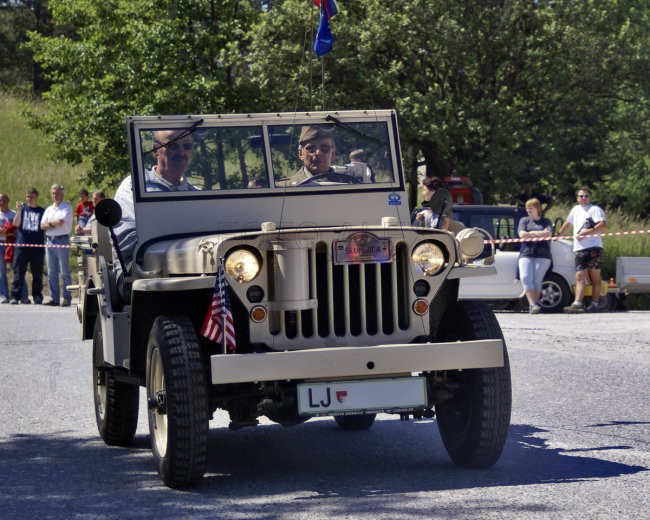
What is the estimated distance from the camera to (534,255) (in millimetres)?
19766

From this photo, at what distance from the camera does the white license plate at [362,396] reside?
250 inches

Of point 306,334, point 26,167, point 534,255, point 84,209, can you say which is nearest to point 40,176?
point 26,167

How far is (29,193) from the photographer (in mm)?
22672

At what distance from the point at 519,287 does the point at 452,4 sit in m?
12.0

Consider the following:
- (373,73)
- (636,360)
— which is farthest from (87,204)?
(636,360)

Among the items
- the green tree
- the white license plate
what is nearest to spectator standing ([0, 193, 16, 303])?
the green tree

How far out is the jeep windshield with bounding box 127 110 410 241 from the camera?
7.87 meters

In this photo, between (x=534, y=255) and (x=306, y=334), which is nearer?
(x=306, y=334)

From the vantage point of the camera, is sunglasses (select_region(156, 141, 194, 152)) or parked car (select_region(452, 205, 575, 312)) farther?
parked car (select_region(452, 205, 575, 312))

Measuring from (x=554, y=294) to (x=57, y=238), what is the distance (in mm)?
8598

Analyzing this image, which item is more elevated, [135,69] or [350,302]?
[135,69]

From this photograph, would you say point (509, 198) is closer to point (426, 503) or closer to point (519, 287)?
point (519, 287)

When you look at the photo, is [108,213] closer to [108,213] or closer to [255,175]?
[108,213]

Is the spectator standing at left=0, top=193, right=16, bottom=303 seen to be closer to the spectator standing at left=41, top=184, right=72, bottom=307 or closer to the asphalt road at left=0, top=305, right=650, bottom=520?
the spectator standing at left=41, top=184, right=72, bottom=307
